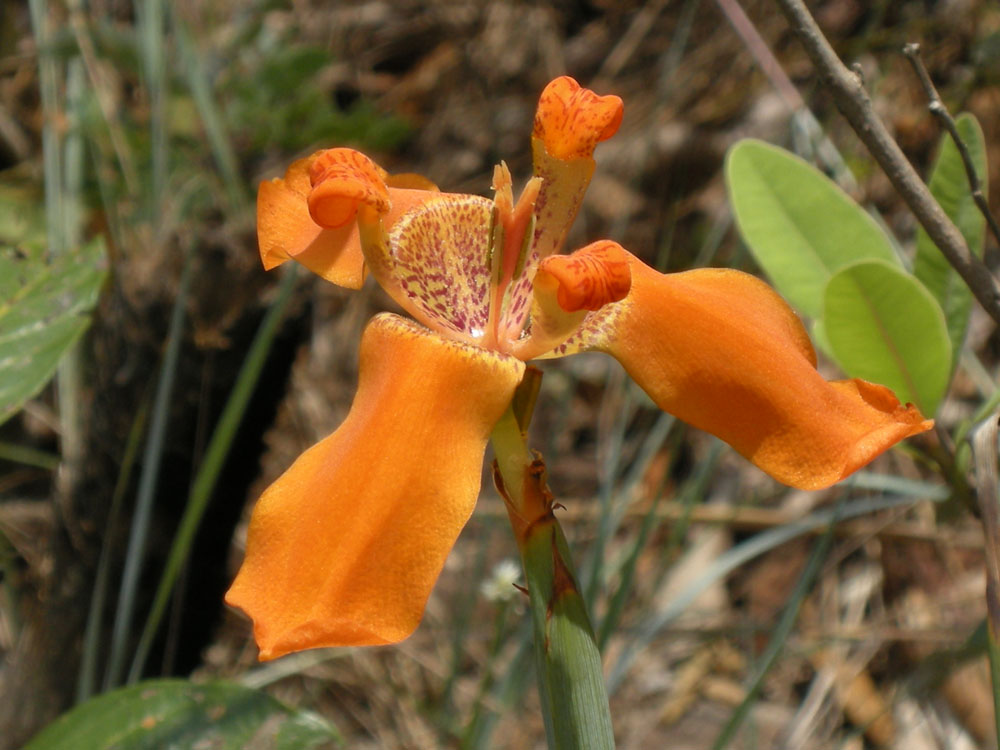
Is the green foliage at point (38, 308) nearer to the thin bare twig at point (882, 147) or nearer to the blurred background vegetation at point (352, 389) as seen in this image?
the blurred background vegetation at point (352, 389)

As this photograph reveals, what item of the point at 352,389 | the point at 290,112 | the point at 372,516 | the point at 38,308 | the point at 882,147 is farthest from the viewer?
the point at 352,389

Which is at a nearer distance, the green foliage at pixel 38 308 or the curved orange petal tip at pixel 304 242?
the curved orange petal tip at pixel 304 242

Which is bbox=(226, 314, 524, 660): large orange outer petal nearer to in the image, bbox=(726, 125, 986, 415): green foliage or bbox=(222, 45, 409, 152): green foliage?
bbox=(726, 125, 986, 415): green foliage

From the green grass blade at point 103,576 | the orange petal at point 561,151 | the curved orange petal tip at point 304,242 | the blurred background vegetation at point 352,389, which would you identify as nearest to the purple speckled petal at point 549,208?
the orange petal at point 561,151

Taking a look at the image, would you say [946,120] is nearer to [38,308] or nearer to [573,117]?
[573,117]

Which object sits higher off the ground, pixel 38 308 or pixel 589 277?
pixel 589 277

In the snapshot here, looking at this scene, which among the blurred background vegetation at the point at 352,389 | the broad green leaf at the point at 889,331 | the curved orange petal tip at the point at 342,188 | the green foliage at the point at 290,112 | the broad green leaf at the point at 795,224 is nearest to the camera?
the curved orange petal tip at the point at 342,188

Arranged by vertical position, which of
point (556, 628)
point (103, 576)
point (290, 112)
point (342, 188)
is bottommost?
point (290, 112)

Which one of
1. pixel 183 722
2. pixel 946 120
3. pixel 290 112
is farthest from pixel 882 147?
pixel 290 112
